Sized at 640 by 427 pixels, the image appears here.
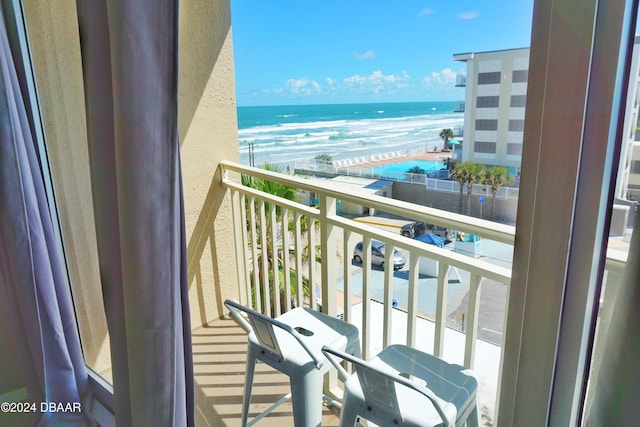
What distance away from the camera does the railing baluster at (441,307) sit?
1369 millimetres

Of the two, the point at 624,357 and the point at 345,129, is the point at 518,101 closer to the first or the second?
the point at 624,357

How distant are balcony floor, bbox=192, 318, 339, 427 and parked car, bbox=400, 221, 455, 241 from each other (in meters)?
0.94

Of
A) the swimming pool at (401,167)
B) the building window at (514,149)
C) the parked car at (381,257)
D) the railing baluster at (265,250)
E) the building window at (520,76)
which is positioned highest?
the building window at (520,76)

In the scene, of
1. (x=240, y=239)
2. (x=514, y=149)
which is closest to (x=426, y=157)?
(x=514, y=149)

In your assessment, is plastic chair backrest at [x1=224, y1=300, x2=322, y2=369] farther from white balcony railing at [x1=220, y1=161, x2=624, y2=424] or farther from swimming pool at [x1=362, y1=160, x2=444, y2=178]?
swimming pool at [x1=362, y1=160, x2=444, y2=178]

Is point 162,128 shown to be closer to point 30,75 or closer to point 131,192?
point 131,192

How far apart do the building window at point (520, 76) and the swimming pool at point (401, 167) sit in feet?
0.91

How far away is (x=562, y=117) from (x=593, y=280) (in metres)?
0.26

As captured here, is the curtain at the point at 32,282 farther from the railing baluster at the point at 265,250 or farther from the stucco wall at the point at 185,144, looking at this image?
the railing baluster at the point at 265,250

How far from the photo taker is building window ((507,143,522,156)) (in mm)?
695

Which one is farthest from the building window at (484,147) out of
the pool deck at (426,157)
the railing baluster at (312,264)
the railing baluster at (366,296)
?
the railing baluster at (312,264)

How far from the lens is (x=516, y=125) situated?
690mm

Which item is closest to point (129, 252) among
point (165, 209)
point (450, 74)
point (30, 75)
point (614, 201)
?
point (165, 209)

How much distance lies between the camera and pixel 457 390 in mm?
1054
